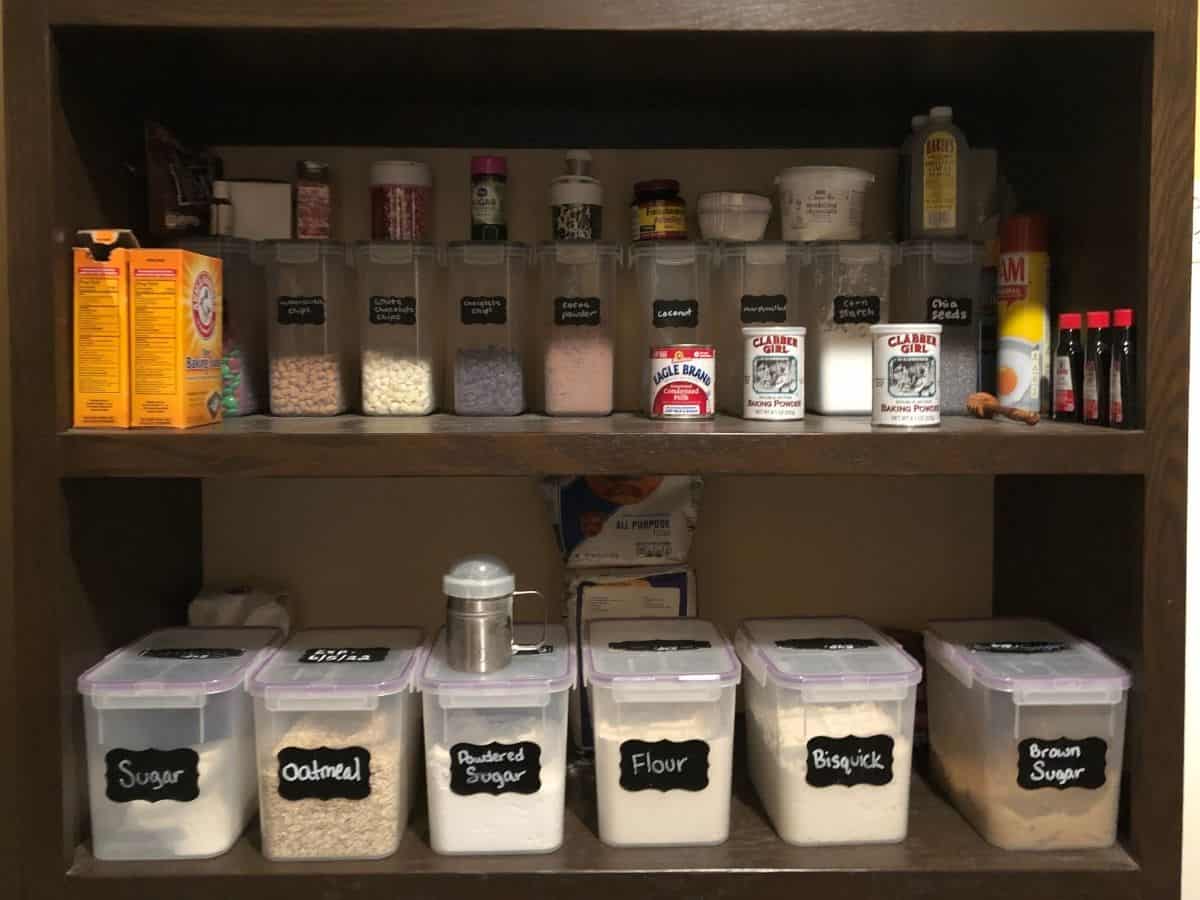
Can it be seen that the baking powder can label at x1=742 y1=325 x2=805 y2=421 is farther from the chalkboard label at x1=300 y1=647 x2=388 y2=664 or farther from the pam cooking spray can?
the chalkboard label at x1=300 y1=647 x2=388 y2=664

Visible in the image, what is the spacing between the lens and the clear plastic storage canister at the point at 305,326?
1.36m

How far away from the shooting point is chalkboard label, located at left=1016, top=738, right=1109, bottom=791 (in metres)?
1.14

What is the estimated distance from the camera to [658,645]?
126cm

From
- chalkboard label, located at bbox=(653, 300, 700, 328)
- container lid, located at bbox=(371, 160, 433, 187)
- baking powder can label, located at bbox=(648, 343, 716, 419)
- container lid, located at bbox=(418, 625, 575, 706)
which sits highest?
container lid, located at bbox=(371, 160, 433, 187)

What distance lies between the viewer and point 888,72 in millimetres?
1301

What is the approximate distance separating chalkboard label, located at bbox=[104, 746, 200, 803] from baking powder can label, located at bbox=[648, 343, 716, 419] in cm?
66

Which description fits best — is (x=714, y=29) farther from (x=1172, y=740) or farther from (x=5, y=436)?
(x=5, y=436)

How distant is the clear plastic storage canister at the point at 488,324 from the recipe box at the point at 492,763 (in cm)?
39

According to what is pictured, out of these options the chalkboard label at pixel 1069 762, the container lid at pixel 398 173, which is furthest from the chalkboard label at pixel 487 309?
the chalkboard label at pixel 1069 762

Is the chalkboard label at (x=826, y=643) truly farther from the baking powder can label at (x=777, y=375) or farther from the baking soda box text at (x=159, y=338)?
the baking soda box text at (x=159, y=338)

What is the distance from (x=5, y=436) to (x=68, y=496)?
46 centimetres

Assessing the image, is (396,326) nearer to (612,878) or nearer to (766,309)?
(766,309)

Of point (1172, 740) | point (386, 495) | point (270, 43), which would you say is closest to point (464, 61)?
point (270, 43)

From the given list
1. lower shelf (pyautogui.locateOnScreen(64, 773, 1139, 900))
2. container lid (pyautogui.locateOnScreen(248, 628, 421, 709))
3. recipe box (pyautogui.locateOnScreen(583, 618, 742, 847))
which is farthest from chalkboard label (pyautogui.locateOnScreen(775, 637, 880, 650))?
container lid (pyautogui.locateOnScreen(248, 628, 421, 709))
